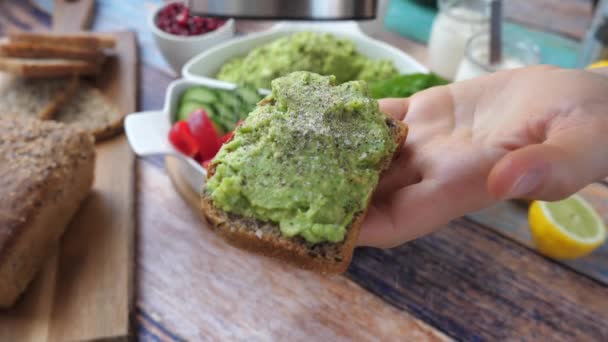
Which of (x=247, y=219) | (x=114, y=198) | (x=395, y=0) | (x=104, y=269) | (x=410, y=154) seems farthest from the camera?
(x=395, y=0)

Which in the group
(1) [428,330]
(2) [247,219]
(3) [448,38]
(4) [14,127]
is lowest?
(1) [428,330]

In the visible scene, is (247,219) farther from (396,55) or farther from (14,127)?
(396,55)

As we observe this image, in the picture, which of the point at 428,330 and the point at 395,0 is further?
the point at 395,0

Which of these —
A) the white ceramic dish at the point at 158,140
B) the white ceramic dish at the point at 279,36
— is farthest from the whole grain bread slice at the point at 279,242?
the white ceramic dish at the point at 279,36

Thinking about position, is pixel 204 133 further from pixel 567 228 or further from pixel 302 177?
pixel 567 228

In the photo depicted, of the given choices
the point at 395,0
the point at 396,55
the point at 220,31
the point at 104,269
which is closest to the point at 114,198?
the point at 104,269

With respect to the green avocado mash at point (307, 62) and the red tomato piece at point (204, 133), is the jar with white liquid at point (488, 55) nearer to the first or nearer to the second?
the green avocado mash at point (307, 62)
